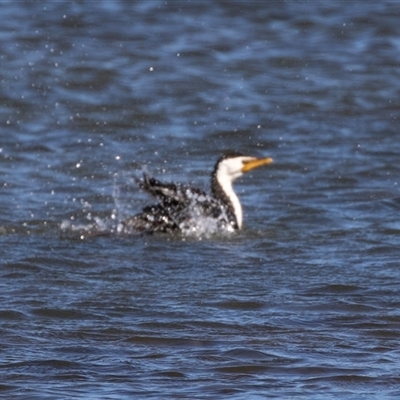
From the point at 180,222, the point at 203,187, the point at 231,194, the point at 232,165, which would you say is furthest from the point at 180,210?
the point at 203,187

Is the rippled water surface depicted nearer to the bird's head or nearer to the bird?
the bird

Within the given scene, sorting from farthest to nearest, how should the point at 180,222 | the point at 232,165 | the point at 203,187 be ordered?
1. the point at 203,187
2. the point at 232,165
3. the point at 180,222

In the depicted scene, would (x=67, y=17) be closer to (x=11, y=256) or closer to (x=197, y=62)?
(x=197, y=62)

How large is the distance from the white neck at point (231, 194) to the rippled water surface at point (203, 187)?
5.5 inches

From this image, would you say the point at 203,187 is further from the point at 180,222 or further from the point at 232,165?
the point at 180,222

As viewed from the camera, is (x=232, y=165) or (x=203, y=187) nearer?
(x=232, y=165)

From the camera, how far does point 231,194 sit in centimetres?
1043

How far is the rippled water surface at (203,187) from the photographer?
6160mm

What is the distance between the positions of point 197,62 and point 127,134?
3.02 m

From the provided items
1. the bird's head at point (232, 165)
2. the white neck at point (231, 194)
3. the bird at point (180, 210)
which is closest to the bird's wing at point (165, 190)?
the bird at point (180, 210)

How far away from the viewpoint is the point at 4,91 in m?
14.7

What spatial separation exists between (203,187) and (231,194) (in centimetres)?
116

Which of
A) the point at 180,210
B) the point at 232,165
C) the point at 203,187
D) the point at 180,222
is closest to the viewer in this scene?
the point at 180,222

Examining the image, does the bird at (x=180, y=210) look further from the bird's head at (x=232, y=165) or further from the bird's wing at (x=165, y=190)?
the bird's head at (x=232, y=165)
